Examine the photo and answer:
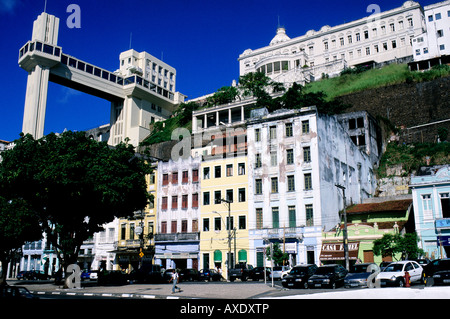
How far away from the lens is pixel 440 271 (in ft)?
72.8

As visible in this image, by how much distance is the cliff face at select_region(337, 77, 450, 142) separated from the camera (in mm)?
69188

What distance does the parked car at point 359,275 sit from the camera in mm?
24462

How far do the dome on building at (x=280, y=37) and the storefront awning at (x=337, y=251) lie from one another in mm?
96316

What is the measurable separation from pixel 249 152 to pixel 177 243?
14.5 meters

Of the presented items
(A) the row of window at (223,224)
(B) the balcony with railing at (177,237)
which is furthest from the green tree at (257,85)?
(B) the balcony with railing at (177,237)

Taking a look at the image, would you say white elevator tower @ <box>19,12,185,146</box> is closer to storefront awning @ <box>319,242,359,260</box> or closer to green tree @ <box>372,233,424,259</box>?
storefront awning @ <box>319,242,359,260</box>

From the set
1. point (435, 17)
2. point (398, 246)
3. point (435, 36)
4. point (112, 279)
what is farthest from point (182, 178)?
point (435, 17)

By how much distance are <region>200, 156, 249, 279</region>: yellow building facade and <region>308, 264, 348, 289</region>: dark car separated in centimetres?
2212

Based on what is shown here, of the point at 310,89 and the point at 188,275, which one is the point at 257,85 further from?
the point at 188,275

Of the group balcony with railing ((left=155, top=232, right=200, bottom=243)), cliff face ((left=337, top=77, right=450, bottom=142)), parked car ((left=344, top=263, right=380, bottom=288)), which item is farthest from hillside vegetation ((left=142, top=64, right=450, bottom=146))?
parked car ((left=344, top=263, right=380, bottom=288))

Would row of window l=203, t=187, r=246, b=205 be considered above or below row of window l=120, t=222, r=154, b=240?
above

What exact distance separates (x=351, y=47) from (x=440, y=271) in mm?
97494

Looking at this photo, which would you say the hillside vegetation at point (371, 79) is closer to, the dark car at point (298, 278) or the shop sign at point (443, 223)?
the shop sign at point (443, 223)

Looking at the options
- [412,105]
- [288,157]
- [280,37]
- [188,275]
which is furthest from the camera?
[280,37]
